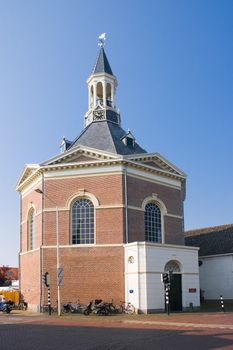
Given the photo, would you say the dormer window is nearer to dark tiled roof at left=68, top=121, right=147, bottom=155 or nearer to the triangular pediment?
dark tiled roof at left=68, top=121, right=147, bottom=155

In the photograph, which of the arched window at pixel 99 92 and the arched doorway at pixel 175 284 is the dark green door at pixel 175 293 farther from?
the arched window at pixel 99 92

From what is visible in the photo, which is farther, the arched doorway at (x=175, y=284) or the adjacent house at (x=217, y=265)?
the adjacent house at (x=217, y=265)

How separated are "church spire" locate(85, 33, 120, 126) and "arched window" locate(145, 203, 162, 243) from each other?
9.15m

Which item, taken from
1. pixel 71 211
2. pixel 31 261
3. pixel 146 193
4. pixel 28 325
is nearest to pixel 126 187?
pixel 146 193

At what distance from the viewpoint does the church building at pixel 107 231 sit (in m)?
29.6

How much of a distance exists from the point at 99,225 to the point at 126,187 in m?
3.18

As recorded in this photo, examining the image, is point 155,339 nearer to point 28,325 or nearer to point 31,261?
point 28,325

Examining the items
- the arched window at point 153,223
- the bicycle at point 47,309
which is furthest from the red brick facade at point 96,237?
the arched window at point 153,223

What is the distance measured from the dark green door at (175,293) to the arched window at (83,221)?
242 inches

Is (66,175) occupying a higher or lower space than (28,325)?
higher

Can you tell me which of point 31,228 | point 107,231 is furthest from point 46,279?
point 31,228

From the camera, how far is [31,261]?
33562 mm

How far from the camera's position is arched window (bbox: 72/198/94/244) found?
102 feet

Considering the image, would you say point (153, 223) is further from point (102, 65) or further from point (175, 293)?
point (102, 65)
